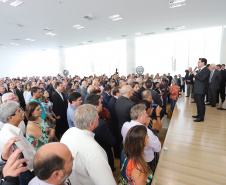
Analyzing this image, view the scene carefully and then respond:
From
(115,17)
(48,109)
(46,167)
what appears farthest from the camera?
(115,17)

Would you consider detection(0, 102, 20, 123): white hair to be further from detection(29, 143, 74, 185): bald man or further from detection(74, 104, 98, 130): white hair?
detection(29, 143, 74, 185): bald man

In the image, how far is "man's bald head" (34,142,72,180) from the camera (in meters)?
0.82

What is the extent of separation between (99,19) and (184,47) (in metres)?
7.53

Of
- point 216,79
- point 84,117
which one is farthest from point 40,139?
point 216,79

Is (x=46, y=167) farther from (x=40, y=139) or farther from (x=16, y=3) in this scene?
(x=16, y=3)

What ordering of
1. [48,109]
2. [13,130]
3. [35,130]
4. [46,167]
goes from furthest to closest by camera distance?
[48,109] → [35,130] → [13,130] → [46,167]

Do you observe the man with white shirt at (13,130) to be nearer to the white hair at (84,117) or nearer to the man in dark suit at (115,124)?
the white hair at (84,117)

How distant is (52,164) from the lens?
83 centimetres

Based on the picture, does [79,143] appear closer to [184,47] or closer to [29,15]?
[29,15]

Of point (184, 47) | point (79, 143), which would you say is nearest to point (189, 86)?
point (184, 47)

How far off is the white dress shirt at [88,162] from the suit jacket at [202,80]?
356 cm

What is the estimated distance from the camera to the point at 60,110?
363 centimetres

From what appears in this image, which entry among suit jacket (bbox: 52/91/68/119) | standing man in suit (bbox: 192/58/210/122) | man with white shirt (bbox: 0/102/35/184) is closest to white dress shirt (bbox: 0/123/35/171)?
man with white shirt (bbox: 0/102/35/184)

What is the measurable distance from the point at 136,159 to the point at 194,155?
72.8 inches
